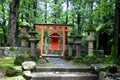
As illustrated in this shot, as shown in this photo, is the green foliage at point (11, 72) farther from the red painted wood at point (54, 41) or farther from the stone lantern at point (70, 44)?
the red painted wood at point (54, 41)

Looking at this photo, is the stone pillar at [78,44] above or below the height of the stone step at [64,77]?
above

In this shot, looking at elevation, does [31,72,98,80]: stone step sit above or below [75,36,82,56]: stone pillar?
below

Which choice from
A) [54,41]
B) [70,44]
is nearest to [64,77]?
[70,44]

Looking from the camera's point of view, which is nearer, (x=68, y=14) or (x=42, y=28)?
(x=42, y=28)

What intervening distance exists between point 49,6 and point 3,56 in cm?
1729

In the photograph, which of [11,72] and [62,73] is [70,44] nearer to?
[62,73]

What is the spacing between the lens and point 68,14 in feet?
106

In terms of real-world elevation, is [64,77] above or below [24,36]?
below

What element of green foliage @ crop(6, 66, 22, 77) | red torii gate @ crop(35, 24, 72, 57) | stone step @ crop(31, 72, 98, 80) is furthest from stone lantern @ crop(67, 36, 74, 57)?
green foliage @ crop(6, 66, 22, 77)

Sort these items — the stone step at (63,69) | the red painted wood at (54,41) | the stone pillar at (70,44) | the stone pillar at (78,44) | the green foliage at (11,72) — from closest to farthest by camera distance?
the green foliage at (11,72)
the stone step at (63,69)
the stone pillar at (78,44)
the stone pillar at (70,44)
the red painted wood at (54,41)

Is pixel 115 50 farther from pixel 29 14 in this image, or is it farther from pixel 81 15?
pixel 81 15

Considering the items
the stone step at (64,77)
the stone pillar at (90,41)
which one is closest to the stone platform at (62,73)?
the stone step at (64,77)

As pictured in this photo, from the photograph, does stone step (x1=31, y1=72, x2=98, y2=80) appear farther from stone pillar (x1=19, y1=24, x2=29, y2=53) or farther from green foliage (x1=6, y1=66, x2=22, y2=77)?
stone pillar (x1=19, y1=24, x2=29, y2=53)

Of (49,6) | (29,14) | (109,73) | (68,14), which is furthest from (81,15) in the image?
(109,73)
